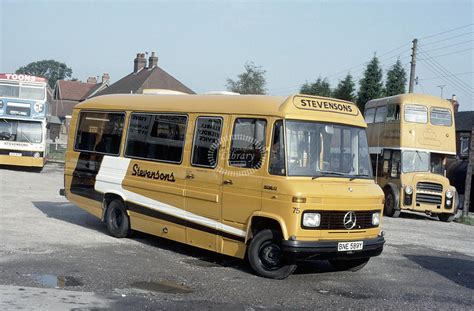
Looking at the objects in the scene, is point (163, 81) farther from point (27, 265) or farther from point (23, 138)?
point (27, 265)

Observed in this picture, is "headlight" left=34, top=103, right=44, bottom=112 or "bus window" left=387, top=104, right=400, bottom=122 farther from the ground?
"bus window" left=387, top=104, right=400, bottom=122

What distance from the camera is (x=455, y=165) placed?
3356 centimetres

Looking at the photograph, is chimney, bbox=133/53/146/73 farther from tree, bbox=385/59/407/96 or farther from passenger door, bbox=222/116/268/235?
passenger door, bbox=222/116/268/235

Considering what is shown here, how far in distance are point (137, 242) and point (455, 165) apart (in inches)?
1016

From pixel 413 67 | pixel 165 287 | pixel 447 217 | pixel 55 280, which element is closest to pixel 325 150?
pixel 165 287

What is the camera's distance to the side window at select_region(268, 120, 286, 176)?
9016 mm

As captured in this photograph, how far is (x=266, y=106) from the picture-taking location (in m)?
9.42

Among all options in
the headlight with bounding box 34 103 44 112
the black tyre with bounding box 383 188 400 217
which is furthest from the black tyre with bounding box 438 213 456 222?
the headlight with bounding box 34 103 44 112

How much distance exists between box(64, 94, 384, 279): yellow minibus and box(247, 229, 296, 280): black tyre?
0.01 m

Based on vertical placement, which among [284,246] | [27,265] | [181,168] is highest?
[181,168]

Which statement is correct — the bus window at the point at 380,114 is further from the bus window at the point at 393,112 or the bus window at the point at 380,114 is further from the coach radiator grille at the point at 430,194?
the coach radiator grille at the point at 430,194

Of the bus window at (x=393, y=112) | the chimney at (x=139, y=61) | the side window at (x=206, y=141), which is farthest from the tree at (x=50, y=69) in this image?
the side window at (x=206, y=141)

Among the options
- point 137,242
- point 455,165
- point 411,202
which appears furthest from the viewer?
point 455,165

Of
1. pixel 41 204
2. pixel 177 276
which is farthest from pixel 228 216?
pixel 41 204
